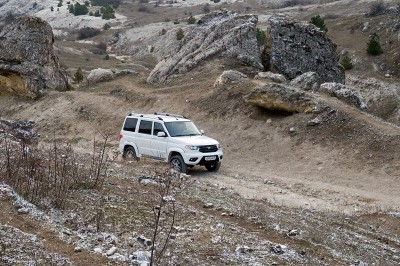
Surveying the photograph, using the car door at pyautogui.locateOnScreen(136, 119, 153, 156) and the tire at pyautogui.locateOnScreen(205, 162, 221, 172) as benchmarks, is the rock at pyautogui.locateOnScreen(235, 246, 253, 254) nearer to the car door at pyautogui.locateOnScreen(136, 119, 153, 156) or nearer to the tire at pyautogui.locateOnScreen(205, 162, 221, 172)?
the tire at pyautogui.locateOnScreen(205, 162, 221, 172)

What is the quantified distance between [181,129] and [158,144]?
1.10 m

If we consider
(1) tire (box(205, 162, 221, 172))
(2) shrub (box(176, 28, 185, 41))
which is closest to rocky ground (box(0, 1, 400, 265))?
(1) tire (box(205, 162, 221, 172))

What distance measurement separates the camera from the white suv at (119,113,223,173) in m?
18.0

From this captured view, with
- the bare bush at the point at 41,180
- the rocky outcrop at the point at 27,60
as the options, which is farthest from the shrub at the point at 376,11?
the bare bush at the point at 41,180

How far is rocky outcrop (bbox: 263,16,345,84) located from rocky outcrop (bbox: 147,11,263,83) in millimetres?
1353

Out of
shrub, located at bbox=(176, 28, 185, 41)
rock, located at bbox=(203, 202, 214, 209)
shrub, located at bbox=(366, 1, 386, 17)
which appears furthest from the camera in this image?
shrub, located at bbox=(366, 1, 386, 17)

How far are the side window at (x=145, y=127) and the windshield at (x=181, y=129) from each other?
2.52ft

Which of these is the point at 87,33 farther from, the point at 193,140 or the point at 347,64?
the point at 193,140

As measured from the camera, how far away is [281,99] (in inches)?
949

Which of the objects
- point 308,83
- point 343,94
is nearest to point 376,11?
point 308,83

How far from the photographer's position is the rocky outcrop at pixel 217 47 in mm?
34250

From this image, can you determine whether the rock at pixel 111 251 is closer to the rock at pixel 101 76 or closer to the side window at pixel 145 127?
the side window at pixel 145 127

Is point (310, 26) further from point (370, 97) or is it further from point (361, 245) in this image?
point (361, 245)

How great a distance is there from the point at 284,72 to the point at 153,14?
112 metres
